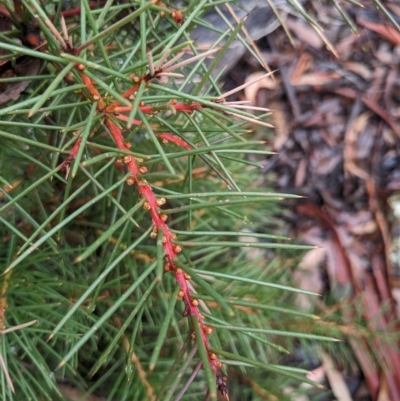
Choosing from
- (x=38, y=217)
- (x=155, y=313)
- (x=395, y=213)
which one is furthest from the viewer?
(x=395, y=213)

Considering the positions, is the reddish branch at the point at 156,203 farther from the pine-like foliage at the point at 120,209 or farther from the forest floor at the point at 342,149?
the forest floor at the point at 342,149

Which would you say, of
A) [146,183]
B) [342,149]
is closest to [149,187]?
[146,183]

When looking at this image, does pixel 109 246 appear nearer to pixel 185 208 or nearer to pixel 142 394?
pixel 142 394

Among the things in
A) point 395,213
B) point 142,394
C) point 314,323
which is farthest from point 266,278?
point 395,213

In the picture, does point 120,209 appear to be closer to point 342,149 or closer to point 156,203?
point 156,203

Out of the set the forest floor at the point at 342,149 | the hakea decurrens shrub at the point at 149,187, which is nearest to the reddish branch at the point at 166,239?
the hakea decurrens shrub at the point at 149,187

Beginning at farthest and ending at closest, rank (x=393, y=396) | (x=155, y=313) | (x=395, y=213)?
1. (x=395, y=213)
2. (x=393, y=396)
3. (x=155, y=313)

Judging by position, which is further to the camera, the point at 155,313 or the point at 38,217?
the point at 155,313

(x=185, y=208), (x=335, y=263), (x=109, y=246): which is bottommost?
(x=335, y=263)

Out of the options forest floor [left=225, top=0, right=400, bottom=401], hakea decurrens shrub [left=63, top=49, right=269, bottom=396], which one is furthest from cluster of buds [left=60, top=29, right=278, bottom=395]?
forest floor [left=225, top=0, right=400, bottom=401]
